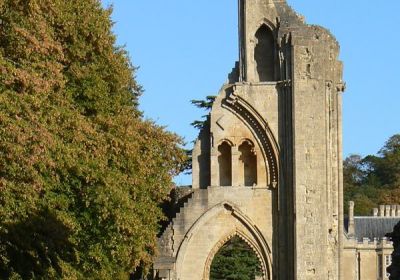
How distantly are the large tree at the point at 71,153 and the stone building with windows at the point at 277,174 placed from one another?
163 centimetres

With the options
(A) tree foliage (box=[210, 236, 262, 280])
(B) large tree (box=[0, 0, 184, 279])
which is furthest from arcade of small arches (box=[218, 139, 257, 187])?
(A) tree foliage (box=[210, 236, 262, 280])

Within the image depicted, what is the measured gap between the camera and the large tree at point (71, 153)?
25016mm

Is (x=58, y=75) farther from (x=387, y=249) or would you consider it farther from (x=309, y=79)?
(x=387, y=249)

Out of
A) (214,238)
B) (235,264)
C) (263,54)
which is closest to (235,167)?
(214,238)

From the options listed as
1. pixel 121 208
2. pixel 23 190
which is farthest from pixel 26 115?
pixel 121 208

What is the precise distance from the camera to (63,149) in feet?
88.8

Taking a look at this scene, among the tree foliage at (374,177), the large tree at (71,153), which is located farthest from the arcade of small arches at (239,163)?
the tree foliage at (374,177)

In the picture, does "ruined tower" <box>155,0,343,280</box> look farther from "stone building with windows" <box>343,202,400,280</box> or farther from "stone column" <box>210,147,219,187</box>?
"stone building with windows" <box>343,202,400,280</box>

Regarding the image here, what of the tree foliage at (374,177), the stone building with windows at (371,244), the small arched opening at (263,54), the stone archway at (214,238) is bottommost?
the stone archway at (214,238)

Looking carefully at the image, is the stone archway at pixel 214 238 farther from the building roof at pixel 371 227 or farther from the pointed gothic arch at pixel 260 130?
the building roof at pixel 371 227

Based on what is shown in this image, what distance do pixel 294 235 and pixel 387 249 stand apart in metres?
43.0

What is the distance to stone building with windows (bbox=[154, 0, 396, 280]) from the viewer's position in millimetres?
36938

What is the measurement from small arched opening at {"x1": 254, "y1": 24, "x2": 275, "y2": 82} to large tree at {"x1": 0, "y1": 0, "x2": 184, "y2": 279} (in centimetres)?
369

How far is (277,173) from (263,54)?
13.4 feet
